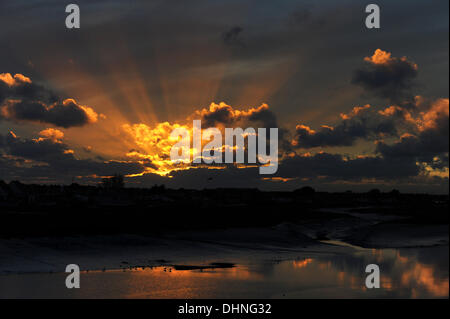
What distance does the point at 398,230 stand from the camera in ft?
179

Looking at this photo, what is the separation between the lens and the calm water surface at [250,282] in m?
20.2

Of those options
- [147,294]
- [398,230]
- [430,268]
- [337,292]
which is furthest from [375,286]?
[398,230]

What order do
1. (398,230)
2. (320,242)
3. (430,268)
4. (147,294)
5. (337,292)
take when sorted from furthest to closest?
(398,230), (320,242), (430,268), (337,292), (147,294)

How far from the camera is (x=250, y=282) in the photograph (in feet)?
75.4

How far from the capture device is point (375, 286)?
2295 centimetres

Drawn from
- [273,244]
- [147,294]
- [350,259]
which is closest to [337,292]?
[147,294]

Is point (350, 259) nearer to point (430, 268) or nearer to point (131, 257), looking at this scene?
point (430, 268)

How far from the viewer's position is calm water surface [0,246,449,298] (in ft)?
66.3

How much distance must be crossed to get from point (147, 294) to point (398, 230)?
4179 cm

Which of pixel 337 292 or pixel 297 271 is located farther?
pixel 297 271
